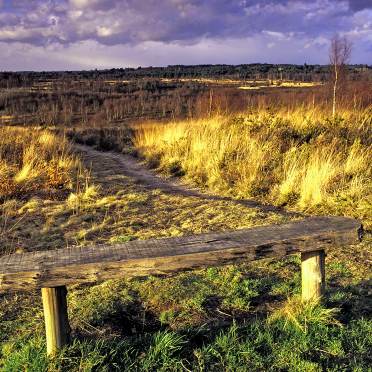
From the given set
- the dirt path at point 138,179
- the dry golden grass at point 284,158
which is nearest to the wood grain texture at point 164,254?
the dry golden grass at point 284,158

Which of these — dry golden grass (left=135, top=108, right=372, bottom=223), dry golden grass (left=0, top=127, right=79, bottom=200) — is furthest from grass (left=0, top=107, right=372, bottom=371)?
dry golden grass (left=0, top=127, right=79, bottom=200)

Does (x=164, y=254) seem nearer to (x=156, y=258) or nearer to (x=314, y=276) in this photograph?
(x=156, y=258)

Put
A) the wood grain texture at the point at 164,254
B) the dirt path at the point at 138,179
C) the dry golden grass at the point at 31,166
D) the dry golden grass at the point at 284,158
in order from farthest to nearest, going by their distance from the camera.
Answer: the dry golden grass at the point at 31,166, the dirt path at the point at 138,179, the dry golden grass at the point at 284,158, the wood grain texture at the point at 164,254

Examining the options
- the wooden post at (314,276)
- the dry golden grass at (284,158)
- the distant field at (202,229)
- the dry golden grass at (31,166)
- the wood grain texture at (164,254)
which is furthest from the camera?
the dry golden grass at (31,166)

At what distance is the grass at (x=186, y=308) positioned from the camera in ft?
8.48

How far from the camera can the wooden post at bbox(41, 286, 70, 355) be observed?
8.48ft

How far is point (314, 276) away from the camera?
303cm

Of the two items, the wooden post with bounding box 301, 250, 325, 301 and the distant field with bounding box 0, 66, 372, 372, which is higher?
the wooden post with bounding box 301, 250, 325, 301

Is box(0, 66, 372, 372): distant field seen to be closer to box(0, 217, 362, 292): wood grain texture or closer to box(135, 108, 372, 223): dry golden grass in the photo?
box(135, 108, 372, 223): dry golden grass

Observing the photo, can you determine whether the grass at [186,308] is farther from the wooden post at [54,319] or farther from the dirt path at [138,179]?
the dirt path at [138,179]

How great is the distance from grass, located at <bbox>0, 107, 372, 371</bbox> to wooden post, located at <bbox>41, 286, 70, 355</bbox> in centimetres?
6

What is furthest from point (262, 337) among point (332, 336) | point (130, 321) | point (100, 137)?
point (100, 137)

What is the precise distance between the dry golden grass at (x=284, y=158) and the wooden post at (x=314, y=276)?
7.29 ft

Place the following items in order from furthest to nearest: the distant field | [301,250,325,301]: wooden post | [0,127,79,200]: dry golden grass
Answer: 1. [0,127,79,200]: dry golden grass
2. [301,250,325,301]: wooden post
3. the distant field
